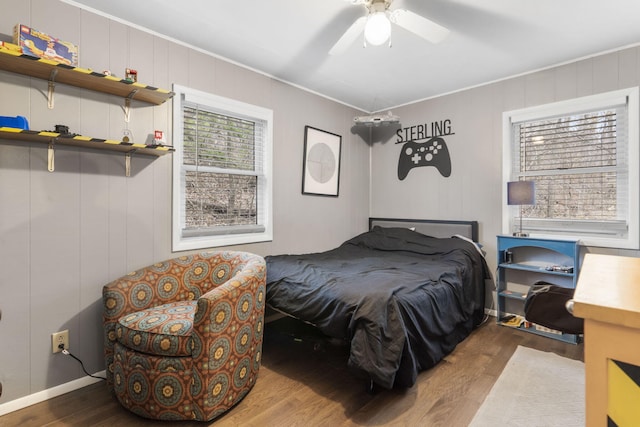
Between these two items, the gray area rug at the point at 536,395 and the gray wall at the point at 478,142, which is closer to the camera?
the gray area rug at the point at 536,395

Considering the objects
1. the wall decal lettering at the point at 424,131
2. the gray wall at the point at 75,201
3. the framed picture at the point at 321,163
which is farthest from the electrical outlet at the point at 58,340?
the wall decal lettering at the point at 424,131

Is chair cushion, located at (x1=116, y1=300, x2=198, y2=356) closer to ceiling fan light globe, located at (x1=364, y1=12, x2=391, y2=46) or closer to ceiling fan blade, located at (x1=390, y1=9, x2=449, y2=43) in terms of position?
ceiling fan light globe, located at (x1=364, y1=12, x2=391, y2=46)

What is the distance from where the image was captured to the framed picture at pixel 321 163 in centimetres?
358

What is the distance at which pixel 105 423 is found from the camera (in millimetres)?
1730

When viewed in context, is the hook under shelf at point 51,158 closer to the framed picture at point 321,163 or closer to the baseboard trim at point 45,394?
the baseboard trim at point 45,394

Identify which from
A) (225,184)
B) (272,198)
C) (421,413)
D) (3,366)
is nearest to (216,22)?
(225,184)

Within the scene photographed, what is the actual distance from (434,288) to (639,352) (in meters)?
1.80

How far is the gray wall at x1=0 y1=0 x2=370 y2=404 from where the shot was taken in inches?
73.4

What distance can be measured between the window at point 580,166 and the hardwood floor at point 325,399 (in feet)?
3.74

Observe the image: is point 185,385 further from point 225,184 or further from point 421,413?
point 225,184

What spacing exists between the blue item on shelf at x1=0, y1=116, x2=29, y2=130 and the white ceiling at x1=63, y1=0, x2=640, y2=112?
871 mm

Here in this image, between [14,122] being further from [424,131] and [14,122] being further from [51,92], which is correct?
[424,131]

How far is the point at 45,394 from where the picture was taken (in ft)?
6.41

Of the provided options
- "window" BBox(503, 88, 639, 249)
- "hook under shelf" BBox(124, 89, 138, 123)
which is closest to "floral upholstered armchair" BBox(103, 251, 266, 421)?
"hook under shelf" BBox(124, 89, 138, 123)
